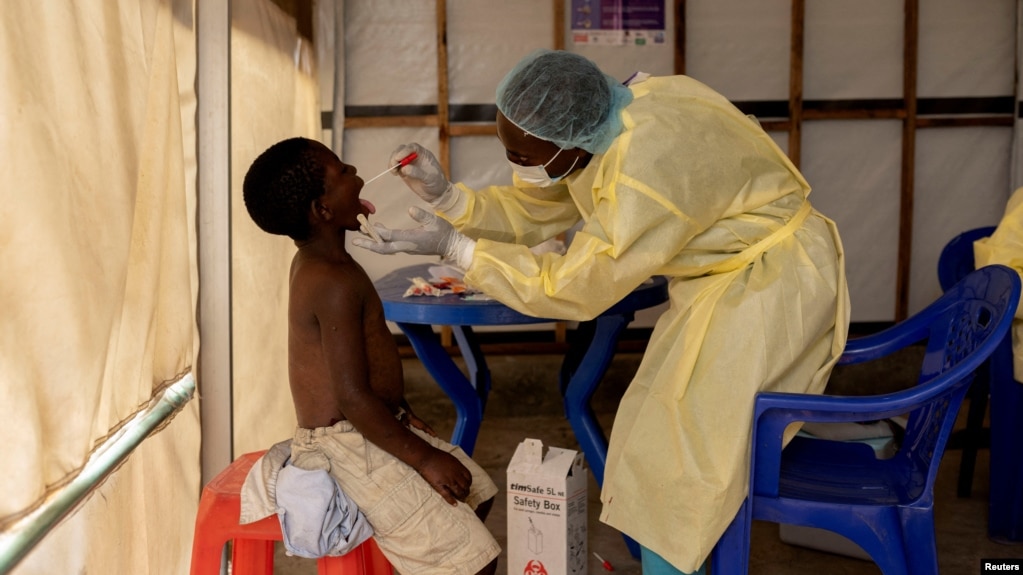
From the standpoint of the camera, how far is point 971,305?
2.08 meters

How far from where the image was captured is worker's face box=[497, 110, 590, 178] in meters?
2.11

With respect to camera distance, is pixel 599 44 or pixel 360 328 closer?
pixel 360 328

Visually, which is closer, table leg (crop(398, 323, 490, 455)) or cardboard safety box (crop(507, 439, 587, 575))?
cardboard safety box (crop(507, 439, 587, 575))

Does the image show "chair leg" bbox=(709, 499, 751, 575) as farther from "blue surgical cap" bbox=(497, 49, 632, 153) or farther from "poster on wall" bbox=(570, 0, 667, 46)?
"poster on wall" bbox=(570, 0, 667, 46)

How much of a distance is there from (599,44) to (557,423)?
6.65 ft

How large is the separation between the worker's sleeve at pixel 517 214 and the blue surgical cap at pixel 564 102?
48 centimetres

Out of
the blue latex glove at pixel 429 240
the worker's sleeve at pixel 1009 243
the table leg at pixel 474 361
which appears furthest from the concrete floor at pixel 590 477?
the blue latex glove at pixel 429 240

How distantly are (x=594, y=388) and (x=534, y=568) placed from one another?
2.53ft

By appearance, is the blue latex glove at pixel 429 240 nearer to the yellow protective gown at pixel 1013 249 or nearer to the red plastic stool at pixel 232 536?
the red plastic stool at pixel 232 536

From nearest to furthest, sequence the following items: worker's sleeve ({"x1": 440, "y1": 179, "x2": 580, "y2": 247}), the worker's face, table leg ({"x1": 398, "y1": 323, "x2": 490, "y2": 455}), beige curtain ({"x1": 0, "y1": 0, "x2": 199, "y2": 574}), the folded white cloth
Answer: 1. beige curtain ({"x1": 0, "y1": 0, "x2": 199, "y2": 574})
2. the folded white cloth
3. the worker's face
4. worker's sleeve ({"x1": 440, "y1": 179, "x2": 580, "y2": 247})
5. table leg ({"x1": 398, "y1": 323, "x2": 490, "y2": 455})

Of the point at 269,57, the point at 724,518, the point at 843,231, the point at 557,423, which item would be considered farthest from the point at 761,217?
the point at 843,231

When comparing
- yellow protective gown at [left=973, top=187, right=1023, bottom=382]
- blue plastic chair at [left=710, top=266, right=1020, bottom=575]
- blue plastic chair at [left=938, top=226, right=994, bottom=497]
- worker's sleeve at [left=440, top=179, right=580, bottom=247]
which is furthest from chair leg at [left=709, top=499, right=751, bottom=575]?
blue plastic chair at [left=938, top=226, right=994, bottom=497]

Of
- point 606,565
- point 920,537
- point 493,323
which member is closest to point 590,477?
point 606,565

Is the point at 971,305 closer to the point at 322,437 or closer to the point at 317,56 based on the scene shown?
the point at 322,437
